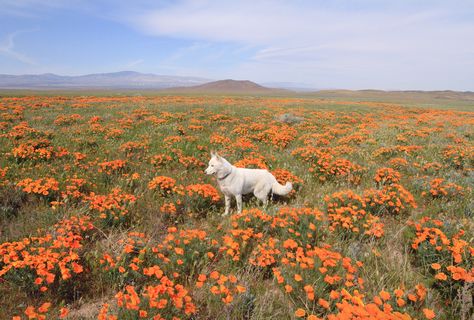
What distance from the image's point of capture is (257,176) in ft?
21.1

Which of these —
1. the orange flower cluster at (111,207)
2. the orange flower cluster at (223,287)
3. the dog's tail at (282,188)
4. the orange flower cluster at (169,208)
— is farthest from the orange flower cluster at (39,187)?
the dog's tail at (282,188)

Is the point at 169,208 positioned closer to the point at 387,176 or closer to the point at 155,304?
the point at 155,304

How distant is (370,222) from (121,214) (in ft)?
15.8

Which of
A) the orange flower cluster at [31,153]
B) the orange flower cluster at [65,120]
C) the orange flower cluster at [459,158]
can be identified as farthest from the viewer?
the orange flower cluster at [65,120]

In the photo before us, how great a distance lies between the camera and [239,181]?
242 inches

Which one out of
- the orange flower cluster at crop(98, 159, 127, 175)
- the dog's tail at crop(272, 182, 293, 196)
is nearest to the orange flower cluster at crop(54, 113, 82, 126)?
the orange flower cluster at crop(98, 159, 127, 175)

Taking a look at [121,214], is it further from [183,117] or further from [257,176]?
[183,117]

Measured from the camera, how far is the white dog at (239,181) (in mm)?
6016

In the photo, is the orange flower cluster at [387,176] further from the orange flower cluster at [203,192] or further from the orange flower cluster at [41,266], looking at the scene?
the orange flower cluster at [41,266]

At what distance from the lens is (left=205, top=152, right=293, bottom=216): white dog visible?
602 centimetres

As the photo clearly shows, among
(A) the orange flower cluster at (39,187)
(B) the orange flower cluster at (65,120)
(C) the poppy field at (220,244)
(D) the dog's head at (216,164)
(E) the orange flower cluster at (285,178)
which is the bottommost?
(C) the poppy field at (220,244)

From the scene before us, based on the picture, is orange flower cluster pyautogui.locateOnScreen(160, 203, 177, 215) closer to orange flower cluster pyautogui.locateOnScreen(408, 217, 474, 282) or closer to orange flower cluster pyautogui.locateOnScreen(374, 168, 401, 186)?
orange flower cluster pyautogui.locateOnScreen(408, 217, 474, 282)

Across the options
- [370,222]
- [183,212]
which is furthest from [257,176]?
[370,222]

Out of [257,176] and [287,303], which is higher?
[257,176]
